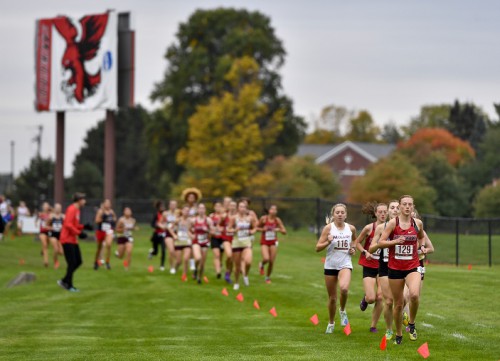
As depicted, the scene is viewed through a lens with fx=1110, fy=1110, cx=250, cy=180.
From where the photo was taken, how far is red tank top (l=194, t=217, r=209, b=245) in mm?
28234

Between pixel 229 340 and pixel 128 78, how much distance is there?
37.9m

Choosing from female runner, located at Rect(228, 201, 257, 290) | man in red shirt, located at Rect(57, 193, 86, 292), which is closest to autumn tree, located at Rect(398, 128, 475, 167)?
female runner, located at Rect(228, 201, 257, 290)

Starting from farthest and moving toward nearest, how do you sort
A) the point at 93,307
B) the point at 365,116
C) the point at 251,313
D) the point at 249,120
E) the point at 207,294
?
1. the point at 365,116
2. the point at 249,120
3. the point at 207,294
4. the point at 93,307
5. the point at 251,313

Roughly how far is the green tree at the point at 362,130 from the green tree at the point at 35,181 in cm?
6321

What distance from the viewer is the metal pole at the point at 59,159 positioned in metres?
54.7

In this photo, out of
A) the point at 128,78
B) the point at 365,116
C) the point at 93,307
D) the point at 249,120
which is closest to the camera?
the point at 93,307

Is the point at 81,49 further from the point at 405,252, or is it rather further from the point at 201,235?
the point at 405,252

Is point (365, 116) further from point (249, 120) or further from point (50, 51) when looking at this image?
point (50, 51)

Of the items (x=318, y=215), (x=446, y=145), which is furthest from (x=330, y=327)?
(x=446, y=145)

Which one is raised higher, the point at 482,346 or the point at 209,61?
the point at 209,61

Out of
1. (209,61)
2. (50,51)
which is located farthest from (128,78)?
(209,61)

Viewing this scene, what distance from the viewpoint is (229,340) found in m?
16.3

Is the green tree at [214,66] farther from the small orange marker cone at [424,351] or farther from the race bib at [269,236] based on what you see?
the small orange marker cone at [424,351]

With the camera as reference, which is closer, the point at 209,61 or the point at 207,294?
the point at 207,294
